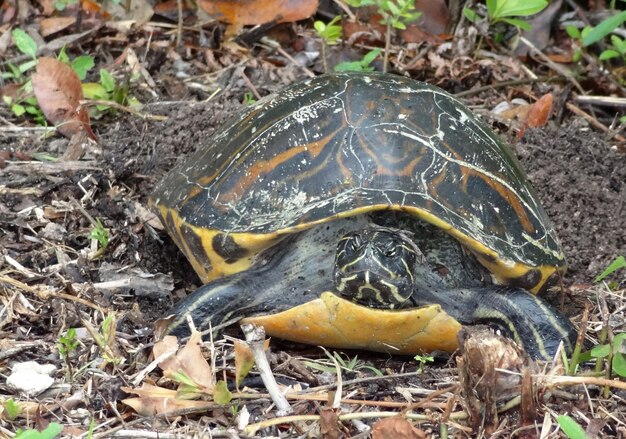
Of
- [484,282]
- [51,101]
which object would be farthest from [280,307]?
[51,101]

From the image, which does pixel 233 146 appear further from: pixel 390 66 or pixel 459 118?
pixel 390 66

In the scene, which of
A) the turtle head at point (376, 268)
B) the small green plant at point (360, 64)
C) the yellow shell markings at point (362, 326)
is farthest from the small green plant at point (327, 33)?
the yellow shell markings at point (362, 326)

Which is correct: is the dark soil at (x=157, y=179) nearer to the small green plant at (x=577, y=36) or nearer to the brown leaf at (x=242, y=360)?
the small green plant at (x=577, y=36)

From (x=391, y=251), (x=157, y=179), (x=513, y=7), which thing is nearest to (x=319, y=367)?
(x=391, y=251)

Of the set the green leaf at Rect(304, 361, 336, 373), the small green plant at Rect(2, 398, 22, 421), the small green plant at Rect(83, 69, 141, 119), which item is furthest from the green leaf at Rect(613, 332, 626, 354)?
the small green plant at Rect(83, 69, 141, 119)

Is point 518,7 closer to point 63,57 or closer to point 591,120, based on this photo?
point 591,120
